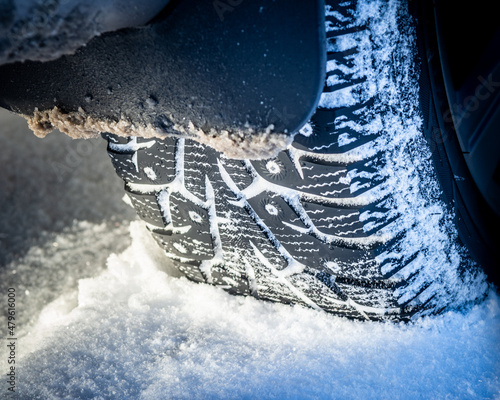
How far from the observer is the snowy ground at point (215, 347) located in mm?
583

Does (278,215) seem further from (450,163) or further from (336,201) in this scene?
(450,163)

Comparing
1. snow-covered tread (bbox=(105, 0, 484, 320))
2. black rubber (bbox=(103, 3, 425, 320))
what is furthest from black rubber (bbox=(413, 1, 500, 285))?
black rubber (bbox=(103, 3, 425, 320))

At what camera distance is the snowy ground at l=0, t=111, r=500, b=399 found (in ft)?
1.91

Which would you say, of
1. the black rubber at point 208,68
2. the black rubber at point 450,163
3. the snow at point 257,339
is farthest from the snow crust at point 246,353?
the black rubber at point 208,68

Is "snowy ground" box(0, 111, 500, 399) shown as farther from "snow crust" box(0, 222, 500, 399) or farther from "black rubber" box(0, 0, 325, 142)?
"black rubber" box(0, 0, 325, 142)

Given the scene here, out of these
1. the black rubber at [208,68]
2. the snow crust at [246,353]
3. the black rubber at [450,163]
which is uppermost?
the black rubber at [208,68]

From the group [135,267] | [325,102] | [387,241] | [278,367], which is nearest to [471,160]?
[387,241]

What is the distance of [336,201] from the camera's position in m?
0.51

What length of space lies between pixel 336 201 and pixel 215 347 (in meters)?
0.36

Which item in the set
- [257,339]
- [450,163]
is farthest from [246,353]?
[450,163]

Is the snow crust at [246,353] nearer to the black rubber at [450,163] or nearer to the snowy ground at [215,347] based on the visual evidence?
the snowy ground at [215,347]

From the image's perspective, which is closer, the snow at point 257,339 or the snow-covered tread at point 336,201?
the snow-covered tread at point 336,201

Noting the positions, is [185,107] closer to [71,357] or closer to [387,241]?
[387,241]

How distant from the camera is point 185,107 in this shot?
17.3 inches
